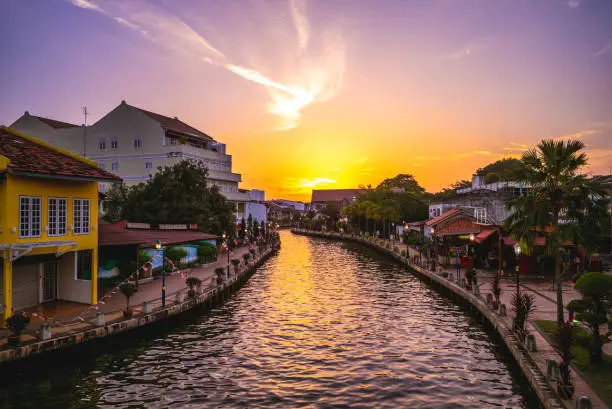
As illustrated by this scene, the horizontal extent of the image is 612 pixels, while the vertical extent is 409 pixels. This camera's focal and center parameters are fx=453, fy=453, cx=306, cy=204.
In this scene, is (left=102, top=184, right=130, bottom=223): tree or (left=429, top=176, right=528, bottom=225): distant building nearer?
(left=429, top=176, right=528, bottom=225): distant building

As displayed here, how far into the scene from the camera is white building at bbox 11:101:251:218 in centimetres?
7112

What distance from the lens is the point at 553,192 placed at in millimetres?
21125

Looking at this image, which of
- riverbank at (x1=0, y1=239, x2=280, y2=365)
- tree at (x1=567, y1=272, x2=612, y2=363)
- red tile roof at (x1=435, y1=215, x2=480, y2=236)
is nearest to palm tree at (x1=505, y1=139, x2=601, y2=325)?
tree at (x1=567, y1=272, x2=612, y2=363)

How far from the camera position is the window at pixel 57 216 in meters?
25.2

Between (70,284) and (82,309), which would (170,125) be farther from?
(82,309)

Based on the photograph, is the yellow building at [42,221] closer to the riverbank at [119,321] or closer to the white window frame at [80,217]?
the white window frame at [80,217]

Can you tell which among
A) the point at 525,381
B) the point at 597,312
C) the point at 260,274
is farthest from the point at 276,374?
the point at 260,274

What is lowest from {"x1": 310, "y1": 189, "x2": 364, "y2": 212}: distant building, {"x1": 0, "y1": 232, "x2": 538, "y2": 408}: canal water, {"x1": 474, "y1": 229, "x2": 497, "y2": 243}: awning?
{"x1": 0, "y1": 232, "x2": 538, "y2": 408}: canal water

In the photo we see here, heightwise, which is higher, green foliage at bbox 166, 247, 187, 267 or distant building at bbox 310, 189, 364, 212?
distant building at bbox 310, 189, 364, 212

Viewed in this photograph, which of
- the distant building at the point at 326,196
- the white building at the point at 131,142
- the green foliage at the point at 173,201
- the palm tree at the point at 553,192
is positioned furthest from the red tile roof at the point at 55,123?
the distant building at the point at 326,196

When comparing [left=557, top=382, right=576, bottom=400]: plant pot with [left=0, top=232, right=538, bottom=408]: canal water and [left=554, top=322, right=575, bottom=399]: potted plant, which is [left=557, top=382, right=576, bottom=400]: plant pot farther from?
[left=0, top=232, right=538, bottom=408]: canal water

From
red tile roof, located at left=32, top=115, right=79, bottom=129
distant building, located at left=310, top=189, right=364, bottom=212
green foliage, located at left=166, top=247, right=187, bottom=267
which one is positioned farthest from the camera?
distant building, located at left=310, top=189, right=364, bottom=212

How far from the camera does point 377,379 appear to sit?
19500 millimetres

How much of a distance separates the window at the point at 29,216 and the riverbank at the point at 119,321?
5.50m
